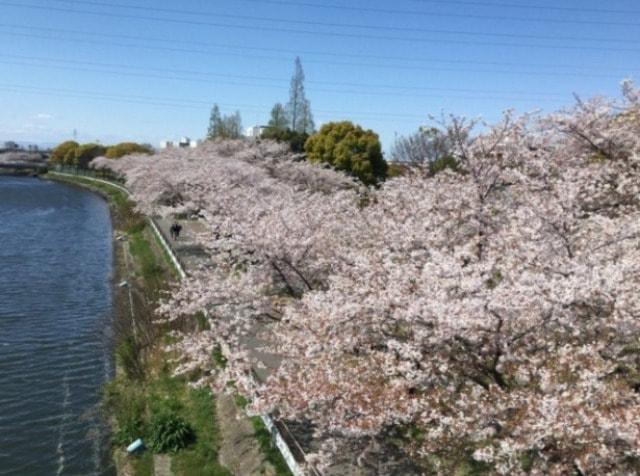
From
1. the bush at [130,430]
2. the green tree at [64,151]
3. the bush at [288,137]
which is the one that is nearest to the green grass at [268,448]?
the bush at [130,430]

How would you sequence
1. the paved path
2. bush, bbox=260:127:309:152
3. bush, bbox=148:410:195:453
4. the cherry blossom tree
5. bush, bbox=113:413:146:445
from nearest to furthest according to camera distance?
the cherry blossom tree, the paved path, bush, bbox=148:410:195:453, bush, bbox=113:413:146:445, bush, bbox=260:127:309:152

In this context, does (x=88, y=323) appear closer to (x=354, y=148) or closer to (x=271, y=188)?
(x=271, y=188)

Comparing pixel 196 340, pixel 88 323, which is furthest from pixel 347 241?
pixel 88 323

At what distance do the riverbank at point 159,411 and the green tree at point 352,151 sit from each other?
17.1m

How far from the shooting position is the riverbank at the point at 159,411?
10953 millimetres

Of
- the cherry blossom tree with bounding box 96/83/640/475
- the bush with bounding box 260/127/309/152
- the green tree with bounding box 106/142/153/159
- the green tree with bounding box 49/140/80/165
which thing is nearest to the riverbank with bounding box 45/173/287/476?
the cherry blossom tree with bounding box 96/83/640/475

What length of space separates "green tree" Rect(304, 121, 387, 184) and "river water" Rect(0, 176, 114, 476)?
15.9m

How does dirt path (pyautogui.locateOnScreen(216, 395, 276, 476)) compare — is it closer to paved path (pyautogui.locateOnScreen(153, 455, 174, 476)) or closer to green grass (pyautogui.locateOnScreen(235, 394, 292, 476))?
green grass (pyautogui.locateOnScreen(235, 394, 292, 476))

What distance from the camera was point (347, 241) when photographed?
44.7 feet

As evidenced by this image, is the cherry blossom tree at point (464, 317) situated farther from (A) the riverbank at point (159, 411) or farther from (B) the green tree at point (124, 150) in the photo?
(B) the green tree at point (124, 150)

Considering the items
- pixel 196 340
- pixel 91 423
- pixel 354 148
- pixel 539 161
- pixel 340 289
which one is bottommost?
pixel 91 423

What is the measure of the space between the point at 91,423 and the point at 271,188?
46.4 ft

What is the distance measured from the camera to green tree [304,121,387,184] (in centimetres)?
3609

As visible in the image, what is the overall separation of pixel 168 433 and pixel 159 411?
1.11 meters
